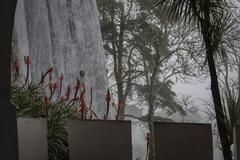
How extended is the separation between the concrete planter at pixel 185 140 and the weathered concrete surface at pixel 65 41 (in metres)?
2.30

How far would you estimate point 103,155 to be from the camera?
165 centimetres

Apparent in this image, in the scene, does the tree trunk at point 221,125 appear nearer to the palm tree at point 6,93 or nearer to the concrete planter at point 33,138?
the concrete planter at point 33,138

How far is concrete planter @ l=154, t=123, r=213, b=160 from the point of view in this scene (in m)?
1.52

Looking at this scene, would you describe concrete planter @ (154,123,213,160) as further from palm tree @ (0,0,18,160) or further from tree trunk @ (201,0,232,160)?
palm tree @ (0,0,18,160)

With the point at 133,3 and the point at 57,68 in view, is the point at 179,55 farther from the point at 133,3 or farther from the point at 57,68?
the point at 57,68

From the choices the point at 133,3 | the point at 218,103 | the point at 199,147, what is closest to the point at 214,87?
the point at 218,103

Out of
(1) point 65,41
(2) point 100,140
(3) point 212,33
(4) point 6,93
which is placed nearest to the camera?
(4) point 6,93

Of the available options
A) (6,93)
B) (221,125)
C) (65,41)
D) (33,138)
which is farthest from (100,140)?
(65,41)

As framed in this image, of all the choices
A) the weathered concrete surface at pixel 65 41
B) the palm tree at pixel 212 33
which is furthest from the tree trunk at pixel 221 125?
the weathered concrete surface at pixel 65 41

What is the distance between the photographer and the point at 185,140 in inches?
59.8

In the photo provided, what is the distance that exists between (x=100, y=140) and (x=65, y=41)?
7.79ft

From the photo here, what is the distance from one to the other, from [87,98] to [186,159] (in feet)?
7.70

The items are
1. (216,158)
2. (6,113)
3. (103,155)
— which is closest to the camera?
(6,113)

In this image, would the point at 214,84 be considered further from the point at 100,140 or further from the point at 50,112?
the point at 50,112
